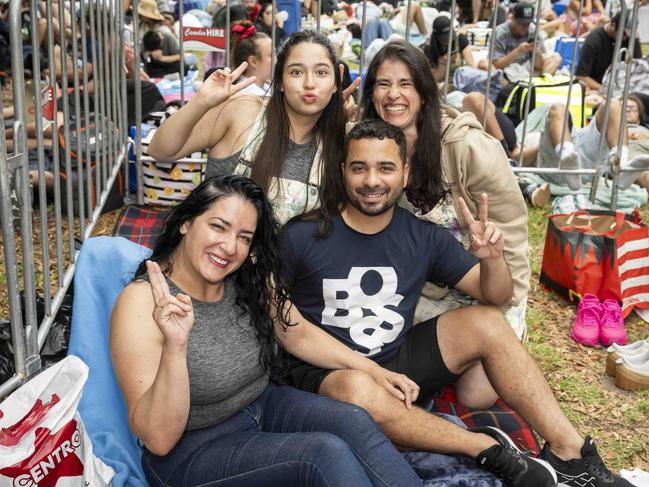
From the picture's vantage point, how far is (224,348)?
2.56 metres

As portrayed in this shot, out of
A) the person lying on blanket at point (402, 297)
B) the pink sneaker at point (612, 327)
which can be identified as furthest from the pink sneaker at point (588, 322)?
the person lying on blanket at point (402, 297)

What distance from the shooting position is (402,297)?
309cm

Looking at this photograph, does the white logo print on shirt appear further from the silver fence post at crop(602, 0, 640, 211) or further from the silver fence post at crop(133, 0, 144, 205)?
the silver fence post at crop(602, 0, 640, 211)

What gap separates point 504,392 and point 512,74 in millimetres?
5769

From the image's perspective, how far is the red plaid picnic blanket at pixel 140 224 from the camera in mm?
4953

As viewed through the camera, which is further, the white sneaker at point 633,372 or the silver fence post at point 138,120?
the silver fence post at point 138,120

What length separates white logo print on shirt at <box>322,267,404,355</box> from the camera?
119 inches

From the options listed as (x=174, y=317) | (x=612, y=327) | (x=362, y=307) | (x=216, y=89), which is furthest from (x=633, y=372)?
(x=174, y=317)

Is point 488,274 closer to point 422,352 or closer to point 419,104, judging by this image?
point 422,352

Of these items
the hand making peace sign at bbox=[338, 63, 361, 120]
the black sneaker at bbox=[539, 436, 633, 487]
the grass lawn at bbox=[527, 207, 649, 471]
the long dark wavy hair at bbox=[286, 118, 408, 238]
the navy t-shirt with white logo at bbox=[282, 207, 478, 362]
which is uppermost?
the hand making peace sign at bbox=[338, 63, 361, 120]

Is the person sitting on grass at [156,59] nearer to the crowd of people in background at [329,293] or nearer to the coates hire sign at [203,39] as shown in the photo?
the coates hire sign at [203,39]

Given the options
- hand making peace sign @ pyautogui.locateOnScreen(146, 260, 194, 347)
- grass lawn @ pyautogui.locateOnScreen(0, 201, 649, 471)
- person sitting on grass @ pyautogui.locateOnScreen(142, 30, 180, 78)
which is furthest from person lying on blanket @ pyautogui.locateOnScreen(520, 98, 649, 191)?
hand making peace sign @ pyautogui.locateOnScreen(146, 260, 194, 347)

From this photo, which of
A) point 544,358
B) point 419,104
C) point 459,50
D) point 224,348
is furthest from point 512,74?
point 224,348

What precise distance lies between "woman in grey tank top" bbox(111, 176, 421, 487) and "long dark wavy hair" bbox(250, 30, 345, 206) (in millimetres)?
382
